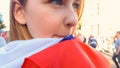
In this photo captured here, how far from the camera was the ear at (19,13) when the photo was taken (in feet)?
2.34

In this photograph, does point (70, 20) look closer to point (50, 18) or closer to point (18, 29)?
point (50, 18)

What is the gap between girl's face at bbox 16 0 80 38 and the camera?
0.66m

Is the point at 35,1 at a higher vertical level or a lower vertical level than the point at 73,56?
higher

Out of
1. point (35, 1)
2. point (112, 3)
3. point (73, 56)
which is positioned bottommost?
point (112, 3)

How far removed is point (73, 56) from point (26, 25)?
187 mm

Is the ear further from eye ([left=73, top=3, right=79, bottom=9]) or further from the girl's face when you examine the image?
eye ([left=73, top=3, right=79, bottom=9])

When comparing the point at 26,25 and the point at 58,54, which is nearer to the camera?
the point at 58,54

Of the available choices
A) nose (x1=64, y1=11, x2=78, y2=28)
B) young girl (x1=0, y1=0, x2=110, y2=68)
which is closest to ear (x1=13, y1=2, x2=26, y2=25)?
young girl (x1=0, y1=0, x2=110, y2=68)

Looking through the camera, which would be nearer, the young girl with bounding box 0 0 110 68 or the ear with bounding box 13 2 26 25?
the young girl with bounding box 0 0 110 68

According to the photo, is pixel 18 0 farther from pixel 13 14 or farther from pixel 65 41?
pixel 65 41

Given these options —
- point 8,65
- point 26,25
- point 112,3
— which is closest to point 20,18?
point 26,25

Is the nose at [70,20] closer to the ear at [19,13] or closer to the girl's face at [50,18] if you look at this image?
the girl's face at [50,18]

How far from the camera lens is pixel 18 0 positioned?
0.73m

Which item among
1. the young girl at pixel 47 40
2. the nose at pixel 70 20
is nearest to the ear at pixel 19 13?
the young girl at pixel 47 40
